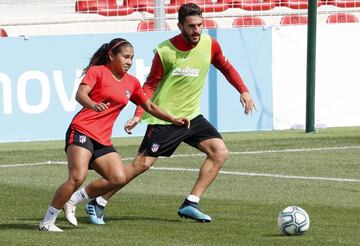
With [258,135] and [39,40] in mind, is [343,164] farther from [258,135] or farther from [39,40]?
[39,40]

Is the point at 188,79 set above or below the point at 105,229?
above

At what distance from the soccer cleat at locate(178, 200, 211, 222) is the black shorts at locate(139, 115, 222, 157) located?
57 centimetres

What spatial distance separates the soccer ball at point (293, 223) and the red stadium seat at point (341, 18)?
16.6 meters

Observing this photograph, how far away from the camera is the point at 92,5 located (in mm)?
28047

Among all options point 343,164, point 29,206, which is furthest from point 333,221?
point 343,164

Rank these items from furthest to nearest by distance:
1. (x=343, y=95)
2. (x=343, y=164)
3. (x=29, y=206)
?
(x=343, y=95)
(x=343, y=164)
(x=29, y=206)

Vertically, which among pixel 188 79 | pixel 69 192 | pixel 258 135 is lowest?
pixel 258 135

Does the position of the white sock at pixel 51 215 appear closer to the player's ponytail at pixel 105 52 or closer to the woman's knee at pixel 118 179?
the woman's knee at pixel 118 179

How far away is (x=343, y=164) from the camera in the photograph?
17375 millimetres

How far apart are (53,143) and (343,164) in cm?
573

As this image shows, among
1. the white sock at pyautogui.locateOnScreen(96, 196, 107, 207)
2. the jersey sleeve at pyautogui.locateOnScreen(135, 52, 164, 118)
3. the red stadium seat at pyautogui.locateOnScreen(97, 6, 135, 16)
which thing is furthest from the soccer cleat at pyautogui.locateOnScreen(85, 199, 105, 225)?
the red stadium seat at pyautogui.locateOnScreen(97, 6, 135, 16)

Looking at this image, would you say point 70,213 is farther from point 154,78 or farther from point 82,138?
point 154,78

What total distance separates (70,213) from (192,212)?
117cm

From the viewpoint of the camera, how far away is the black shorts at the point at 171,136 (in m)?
12.6
